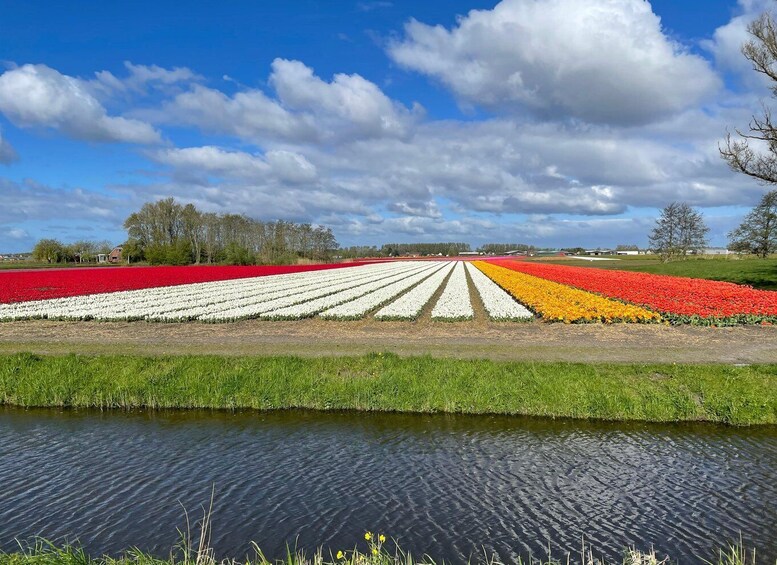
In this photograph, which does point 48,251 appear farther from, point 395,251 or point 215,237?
point 395,251

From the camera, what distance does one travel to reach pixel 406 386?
46.0ft

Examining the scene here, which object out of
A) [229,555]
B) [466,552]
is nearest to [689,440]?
[466,552]

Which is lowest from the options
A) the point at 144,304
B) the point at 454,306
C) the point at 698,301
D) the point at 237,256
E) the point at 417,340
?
the point at 417,340

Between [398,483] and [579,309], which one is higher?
[579,309]

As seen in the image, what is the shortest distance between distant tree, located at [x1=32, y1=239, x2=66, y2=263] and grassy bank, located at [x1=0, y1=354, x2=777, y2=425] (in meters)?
111

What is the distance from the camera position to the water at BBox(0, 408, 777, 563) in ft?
24.3

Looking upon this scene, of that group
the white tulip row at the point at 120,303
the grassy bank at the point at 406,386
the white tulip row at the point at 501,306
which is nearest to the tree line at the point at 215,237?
the white tulip row at the point at 120,303

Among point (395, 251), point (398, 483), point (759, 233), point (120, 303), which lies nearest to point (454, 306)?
point (120, 303)

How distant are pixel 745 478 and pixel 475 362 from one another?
738 cm

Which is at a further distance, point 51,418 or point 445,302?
point 445,302

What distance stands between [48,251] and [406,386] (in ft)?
394

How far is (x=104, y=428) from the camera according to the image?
12422 mm

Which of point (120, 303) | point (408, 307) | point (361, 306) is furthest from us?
point (120, 303)

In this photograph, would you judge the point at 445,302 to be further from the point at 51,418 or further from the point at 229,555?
the point at 229,555
